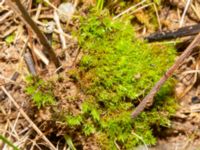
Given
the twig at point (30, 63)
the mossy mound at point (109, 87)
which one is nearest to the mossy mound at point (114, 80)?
the mossy mound at point (109, 87)

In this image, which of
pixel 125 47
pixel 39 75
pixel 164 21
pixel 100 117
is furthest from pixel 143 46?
pixel 39 75

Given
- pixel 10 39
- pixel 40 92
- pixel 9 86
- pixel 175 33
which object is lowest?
pixel 175 33

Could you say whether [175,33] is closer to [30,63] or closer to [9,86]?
[30,63]

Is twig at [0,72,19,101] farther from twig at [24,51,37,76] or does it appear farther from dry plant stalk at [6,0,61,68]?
dry plant stalk at [6,0,61,68]

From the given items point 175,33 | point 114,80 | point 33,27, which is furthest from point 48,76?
point 175,33

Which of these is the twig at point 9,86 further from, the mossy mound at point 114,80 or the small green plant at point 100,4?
the small green plant at point 100,4

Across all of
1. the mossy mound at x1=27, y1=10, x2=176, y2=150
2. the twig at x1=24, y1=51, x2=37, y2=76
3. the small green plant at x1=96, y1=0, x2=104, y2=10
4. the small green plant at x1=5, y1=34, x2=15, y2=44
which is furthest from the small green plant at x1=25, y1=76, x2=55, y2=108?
the small green plant at x1=96, y1=0, x2=104, y2=10

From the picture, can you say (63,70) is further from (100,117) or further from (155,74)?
(155,74)
